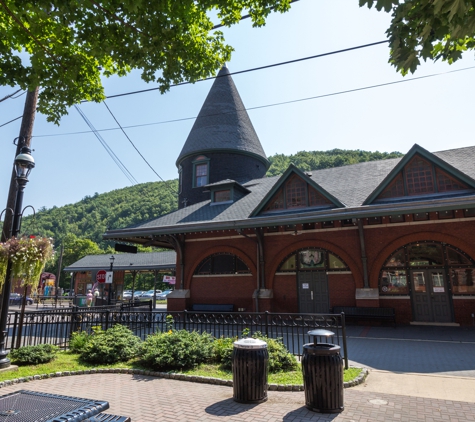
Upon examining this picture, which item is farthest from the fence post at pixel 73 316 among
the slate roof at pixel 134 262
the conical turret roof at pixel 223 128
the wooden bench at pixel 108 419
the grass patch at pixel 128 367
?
the slate roof at pixel 134 262

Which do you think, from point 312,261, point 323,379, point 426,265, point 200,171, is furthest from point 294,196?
point 323,379

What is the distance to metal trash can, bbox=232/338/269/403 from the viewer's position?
18.4ft

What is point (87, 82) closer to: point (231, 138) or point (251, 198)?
point (251, 198)

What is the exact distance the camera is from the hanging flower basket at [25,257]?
786 centimetres

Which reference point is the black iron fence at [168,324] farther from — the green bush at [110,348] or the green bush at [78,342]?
the green bush at [110,348]

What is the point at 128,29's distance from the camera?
20.3ft

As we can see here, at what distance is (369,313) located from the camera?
13992 mm

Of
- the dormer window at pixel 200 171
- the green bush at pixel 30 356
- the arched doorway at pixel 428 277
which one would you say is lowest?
the green bush at pixel 30 356

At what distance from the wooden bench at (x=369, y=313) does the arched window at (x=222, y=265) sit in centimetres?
532

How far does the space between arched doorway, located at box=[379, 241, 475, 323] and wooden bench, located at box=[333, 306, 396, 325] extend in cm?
100

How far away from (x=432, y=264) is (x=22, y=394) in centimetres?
1483

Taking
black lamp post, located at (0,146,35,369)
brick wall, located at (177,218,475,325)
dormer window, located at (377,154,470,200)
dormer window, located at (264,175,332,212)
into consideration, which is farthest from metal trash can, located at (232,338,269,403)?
dormer window, located at (264,175,332,212)

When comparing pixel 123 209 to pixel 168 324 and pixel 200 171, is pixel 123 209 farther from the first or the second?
pixel 168 324

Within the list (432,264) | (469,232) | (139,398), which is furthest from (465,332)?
(139,398)
